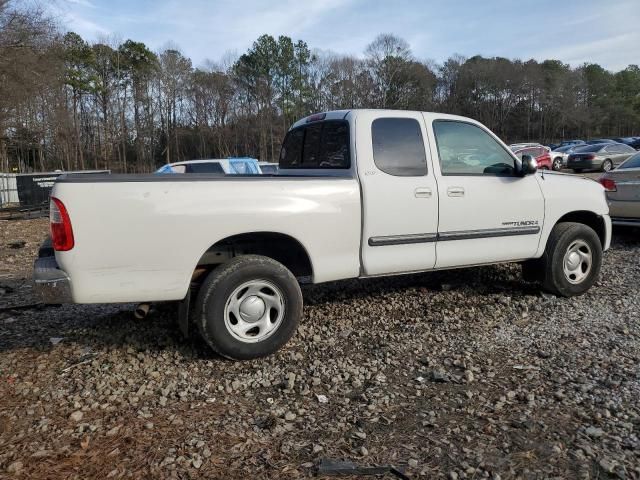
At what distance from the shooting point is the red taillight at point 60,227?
325cm

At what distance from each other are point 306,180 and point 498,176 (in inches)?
83.8

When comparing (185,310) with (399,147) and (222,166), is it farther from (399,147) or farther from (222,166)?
(222,166)

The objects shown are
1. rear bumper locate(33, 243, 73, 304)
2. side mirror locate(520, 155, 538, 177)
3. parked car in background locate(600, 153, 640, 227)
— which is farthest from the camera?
parked car in background locate(600, 153, 640, 227)

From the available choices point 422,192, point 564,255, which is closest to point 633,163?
point 564,255

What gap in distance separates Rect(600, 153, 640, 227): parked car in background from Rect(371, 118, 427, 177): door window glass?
5.33 m

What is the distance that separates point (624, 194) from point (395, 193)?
5.85 m

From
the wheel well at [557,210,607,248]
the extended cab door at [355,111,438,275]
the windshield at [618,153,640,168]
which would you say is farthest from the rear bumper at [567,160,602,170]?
the extended cab door at [355,111,438,275]

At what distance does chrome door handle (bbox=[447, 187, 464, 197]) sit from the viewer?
464 cm

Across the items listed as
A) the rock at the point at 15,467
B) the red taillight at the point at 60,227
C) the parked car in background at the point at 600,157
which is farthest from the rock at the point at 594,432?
the parked car in background at the point at 600,157

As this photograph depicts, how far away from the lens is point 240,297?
3844 millimetres

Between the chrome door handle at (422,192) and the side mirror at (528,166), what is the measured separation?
3.75ft

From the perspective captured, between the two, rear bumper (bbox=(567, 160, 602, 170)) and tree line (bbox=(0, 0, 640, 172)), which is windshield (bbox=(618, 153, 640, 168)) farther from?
tree line (bbox=(0, 0, 640, 172))

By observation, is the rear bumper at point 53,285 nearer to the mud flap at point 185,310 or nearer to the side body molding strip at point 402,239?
the mud flap at point 185,310

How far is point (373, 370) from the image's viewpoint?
12.3 ft
